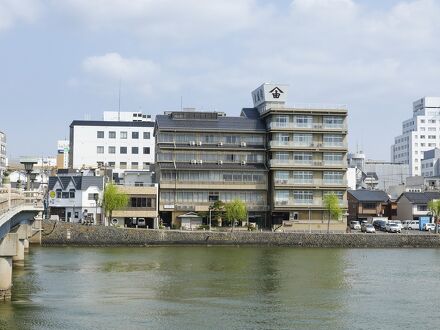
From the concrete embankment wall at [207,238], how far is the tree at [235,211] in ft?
18.3

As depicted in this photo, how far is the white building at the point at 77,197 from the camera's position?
281 ft

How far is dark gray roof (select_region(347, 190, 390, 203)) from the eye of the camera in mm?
100750

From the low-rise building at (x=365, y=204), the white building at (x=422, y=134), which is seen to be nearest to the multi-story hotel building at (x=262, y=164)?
the low-rise building at (x=365, y=204)

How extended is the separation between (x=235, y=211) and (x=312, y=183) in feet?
36.9

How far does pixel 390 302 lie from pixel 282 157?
48.1 metres

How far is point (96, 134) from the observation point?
113875 mm

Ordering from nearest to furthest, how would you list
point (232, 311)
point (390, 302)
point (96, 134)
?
1. point (232, 311)
2. point (390, 302)
3. point (96, 134)

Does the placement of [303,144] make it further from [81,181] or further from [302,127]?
[81,181]

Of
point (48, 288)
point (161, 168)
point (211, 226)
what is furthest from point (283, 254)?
point (48, 288)

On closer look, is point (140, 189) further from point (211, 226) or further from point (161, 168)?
point (211, 226)

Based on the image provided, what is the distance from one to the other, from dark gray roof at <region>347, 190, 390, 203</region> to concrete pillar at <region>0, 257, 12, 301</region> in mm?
71075

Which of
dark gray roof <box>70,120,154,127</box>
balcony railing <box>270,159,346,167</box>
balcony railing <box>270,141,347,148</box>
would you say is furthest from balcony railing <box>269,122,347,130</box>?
dark gray roof <box>70,120,154,127</box>

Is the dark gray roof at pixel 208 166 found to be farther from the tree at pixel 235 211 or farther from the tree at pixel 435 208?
the tree at pixel 435 208

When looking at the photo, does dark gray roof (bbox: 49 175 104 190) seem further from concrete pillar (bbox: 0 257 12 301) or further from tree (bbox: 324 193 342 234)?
concrete pillar (bbox: 0 257 12 301)
